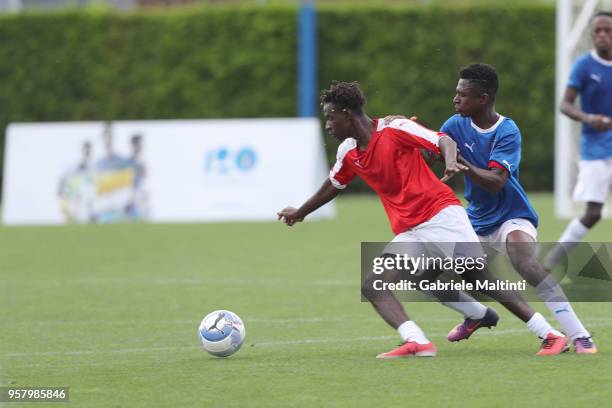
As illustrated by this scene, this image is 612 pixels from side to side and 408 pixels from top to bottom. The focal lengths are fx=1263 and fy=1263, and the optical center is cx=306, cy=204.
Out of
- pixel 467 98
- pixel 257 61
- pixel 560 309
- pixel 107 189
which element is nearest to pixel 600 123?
pixel 467 98

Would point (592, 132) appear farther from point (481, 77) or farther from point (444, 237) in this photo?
point (444, 237)

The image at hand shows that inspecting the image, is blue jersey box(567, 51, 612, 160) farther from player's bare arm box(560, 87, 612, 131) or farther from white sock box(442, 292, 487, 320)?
white sock box(442, 292, 487, 320)

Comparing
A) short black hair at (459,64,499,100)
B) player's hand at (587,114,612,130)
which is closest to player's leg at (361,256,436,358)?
short black hair at (459,64,499,100)

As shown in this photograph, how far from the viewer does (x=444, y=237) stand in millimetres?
7512

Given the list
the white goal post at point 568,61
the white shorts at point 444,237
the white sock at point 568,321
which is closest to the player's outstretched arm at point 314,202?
the white shorts at point 444,237

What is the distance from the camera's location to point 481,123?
305 inches

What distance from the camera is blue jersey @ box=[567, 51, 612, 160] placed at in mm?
11188

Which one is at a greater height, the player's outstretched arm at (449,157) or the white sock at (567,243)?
the player's outstretched arm at (449,157)

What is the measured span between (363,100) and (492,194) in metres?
1.00

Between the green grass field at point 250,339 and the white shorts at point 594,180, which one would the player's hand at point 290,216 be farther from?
the white shorts at point 594,180

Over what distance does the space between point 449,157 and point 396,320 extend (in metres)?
1.02

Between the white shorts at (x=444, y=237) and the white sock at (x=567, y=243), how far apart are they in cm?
352

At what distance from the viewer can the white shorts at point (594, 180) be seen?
1107cm

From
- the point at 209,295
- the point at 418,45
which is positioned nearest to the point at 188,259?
the point at 209,295
